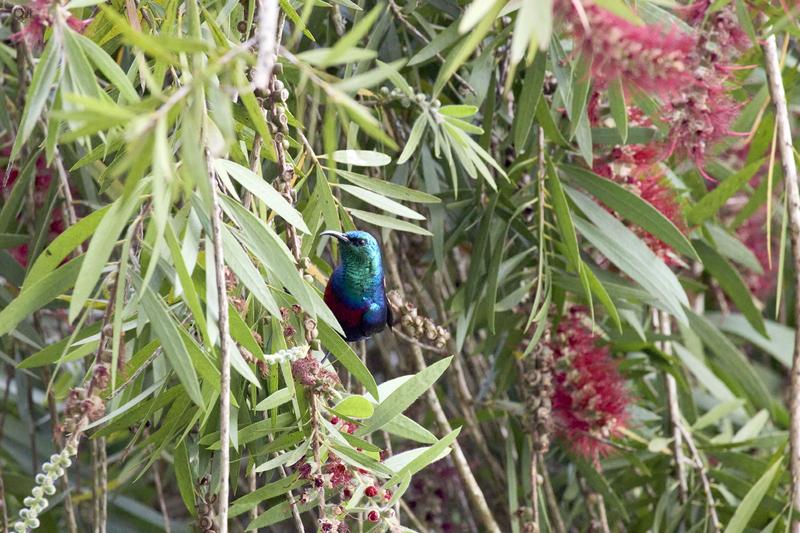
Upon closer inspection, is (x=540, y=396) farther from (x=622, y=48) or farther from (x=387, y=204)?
(x=622, y=48)

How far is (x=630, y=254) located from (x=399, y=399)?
53 cm

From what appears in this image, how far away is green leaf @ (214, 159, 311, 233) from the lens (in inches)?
37.5

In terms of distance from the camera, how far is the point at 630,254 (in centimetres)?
142

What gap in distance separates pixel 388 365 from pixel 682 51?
46.5 inches

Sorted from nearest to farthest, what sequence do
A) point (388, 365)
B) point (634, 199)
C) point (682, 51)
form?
point (682, 51)
point (634, 199)
point (388, 365)

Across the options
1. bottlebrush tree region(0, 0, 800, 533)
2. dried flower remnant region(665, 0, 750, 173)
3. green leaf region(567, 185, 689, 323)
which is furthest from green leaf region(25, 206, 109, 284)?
green leaf region(567, 185, 689, 323)

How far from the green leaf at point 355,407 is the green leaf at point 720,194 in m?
0.79

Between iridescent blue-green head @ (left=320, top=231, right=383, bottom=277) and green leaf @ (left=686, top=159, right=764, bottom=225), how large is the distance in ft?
2.01

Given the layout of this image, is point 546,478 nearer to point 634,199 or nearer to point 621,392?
point 621,392

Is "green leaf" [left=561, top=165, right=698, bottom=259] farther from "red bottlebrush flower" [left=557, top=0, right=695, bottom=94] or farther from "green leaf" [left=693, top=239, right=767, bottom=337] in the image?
"red bottlebrush flower" [left=557, top=0, right=695, bottom=94]

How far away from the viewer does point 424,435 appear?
1.06 metres

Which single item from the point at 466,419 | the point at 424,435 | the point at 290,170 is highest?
the point at 290,170

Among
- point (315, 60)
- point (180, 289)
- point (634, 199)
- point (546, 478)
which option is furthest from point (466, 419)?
point (315, 60)

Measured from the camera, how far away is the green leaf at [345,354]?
1.06 metres
